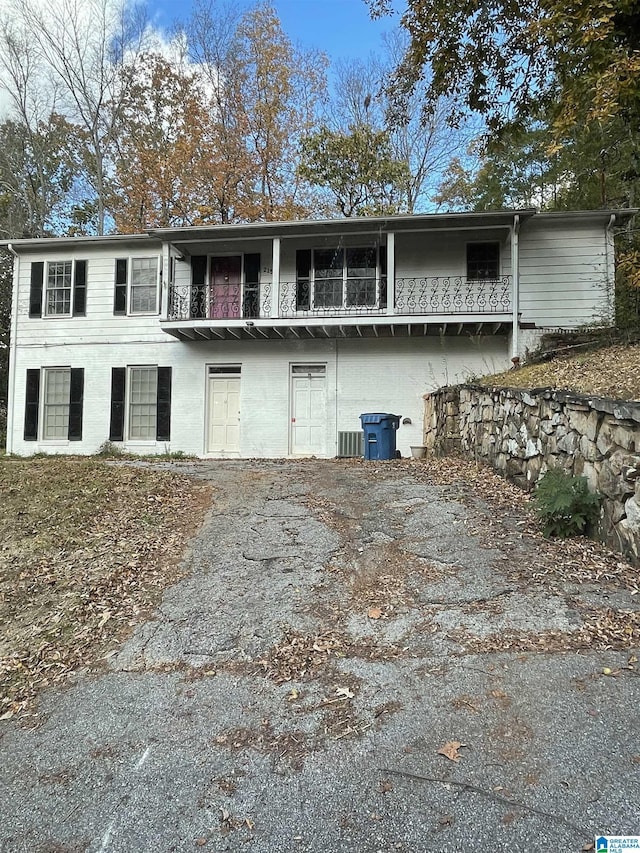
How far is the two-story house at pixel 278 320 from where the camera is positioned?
39.5 ft

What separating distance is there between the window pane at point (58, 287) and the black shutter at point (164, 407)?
3.17m

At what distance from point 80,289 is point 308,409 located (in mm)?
6497

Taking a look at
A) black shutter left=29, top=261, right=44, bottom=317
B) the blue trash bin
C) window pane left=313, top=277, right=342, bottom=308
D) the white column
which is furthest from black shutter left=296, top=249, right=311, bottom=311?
black shutter left=29, top=261, right=44, bottom=317

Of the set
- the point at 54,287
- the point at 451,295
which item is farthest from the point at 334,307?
the point at 54,287

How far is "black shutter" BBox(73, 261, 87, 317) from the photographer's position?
1366 cm

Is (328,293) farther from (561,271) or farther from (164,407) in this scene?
(561,271)

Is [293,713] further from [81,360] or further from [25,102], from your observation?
[25,102]

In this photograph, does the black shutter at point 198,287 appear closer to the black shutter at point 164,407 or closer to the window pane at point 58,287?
the black shutter at point 164,407

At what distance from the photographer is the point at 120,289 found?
44.4ft

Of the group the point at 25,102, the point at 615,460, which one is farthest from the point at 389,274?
the point at 25,102

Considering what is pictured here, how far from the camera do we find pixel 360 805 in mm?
1998

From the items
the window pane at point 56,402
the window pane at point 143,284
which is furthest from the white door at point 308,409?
the window pane at point 56,402

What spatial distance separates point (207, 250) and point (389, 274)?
15.0ft

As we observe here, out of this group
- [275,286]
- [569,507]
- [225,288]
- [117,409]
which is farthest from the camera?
[225,288]
